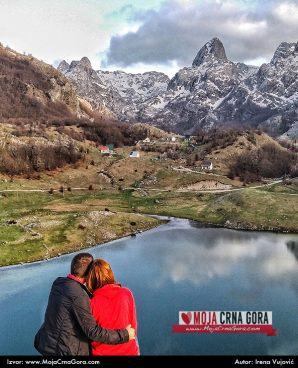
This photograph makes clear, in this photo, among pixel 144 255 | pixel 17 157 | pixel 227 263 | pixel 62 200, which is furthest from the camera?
pixel 17 157

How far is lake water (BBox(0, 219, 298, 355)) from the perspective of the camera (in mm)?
43375

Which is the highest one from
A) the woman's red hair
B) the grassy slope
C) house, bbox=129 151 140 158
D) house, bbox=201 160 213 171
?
house, bbox=129 151 140 158

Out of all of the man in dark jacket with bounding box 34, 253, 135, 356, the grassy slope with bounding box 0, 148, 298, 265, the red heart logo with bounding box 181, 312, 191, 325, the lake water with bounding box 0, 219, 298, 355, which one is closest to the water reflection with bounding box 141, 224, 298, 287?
the lake water with bounding box 0, 219, 298, 355

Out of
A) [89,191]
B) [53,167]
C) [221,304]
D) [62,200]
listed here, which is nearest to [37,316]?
[221,304]

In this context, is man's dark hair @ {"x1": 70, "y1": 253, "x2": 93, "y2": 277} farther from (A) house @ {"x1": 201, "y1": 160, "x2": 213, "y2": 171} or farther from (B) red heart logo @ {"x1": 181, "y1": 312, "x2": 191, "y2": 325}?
(A) house @ {"x1": 201, "y1": 160, "x2": 213, "y2": 171}

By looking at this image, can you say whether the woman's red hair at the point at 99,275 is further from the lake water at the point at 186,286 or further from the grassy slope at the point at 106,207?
the grassy slope at the point at 106,207

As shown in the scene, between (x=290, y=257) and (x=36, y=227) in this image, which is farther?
(x=36, y=227)

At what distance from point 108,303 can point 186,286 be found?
153 ft

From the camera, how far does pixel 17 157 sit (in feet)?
527

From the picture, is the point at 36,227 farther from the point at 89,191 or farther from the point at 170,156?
the point at 170,156

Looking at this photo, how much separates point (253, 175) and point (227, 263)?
10715 centimetres
